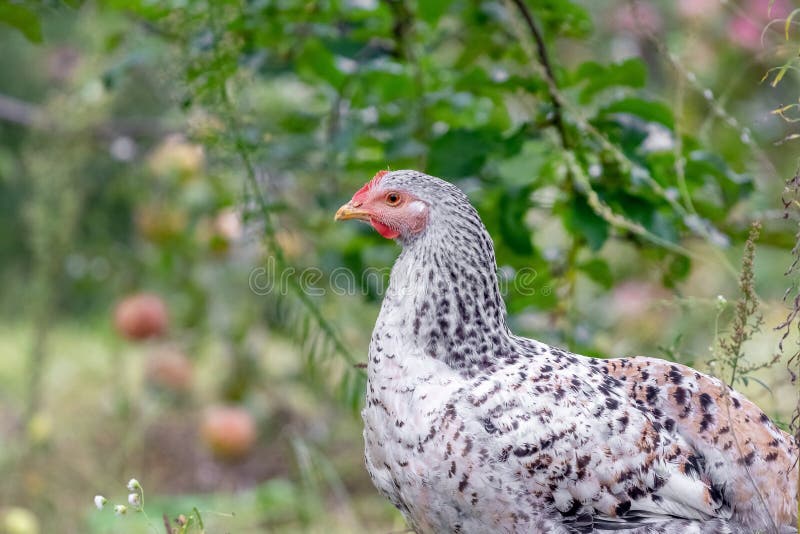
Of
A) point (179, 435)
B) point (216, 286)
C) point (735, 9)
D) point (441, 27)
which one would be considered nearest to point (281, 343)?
point (216, 286)

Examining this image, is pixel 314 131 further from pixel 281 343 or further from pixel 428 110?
pixel 281 343

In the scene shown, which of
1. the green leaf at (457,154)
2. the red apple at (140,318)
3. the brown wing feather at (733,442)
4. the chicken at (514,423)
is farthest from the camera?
the red apple at (140,318)

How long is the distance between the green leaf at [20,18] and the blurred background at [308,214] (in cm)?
1

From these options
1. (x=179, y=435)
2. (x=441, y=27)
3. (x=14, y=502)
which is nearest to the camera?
(x=441, y=27)

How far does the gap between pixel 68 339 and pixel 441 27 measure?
13.1 ft

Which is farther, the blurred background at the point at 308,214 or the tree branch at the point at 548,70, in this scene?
the blurred background at the point at 308,214

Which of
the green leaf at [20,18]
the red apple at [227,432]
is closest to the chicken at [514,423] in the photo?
the green leaf at [20,18]

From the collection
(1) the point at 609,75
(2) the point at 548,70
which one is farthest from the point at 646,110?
(2) the point at 548,70

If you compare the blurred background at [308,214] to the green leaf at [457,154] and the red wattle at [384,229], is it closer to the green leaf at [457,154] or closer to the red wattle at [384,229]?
the green leaf at [457,154]

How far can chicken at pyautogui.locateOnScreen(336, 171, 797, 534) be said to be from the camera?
5.64 feet

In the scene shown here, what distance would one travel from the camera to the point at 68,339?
6148 mm

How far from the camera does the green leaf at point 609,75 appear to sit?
93.8 inches


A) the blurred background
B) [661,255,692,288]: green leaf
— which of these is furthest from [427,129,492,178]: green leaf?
[661,255,692,288]: green leaf

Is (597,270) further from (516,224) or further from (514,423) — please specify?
(514,423)
